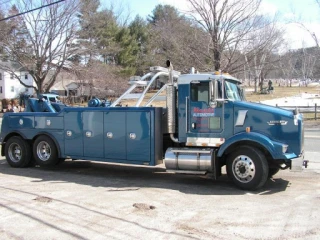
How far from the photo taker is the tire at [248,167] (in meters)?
7.73

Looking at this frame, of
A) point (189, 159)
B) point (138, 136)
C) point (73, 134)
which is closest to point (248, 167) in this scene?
point (189, 159)

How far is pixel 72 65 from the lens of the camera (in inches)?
1678

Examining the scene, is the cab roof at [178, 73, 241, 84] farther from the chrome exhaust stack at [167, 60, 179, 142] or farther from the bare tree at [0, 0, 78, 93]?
the bare tree at [0, 0, 78, 93]

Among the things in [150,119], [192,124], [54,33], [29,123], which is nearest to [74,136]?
[29,123]

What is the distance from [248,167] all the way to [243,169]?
0.12 meters

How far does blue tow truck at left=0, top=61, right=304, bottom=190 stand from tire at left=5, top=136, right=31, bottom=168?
558 millimetres

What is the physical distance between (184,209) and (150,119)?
2.72m

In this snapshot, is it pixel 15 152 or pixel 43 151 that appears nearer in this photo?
pixel 43 151

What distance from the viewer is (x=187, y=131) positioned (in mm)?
8570

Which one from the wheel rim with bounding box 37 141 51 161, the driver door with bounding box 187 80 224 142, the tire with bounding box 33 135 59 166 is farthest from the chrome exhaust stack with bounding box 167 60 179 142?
the wheel rim with bounding box 37 141 51 161

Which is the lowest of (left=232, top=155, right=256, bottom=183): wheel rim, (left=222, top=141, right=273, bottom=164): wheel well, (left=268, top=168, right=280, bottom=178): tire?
(left=268, top=168, right=280, bottom=178): tire

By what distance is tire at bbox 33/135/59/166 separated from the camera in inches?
408

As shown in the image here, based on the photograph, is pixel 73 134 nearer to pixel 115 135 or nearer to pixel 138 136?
pixel 115 135

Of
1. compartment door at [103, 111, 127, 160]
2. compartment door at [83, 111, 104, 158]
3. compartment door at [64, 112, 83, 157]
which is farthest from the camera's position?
compartment door at [64, 112, 83, 157]
